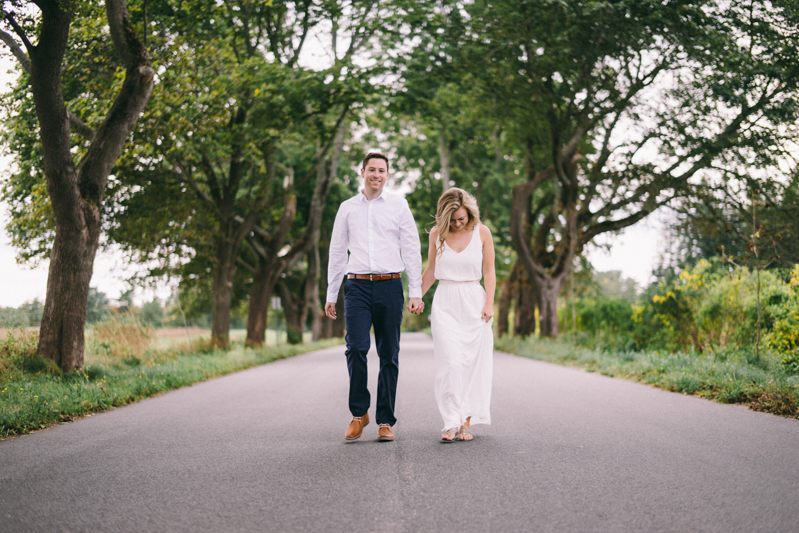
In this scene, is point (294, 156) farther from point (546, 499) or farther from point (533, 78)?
point (546, 499)

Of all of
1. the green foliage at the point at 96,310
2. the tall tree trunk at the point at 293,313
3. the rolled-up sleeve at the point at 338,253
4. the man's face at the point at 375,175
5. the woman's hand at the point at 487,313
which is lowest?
the tall tree trunk at the point at 293,313

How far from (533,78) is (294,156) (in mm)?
9757

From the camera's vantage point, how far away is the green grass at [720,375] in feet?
21.9

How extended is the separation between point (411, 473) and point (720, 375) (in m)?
5.73

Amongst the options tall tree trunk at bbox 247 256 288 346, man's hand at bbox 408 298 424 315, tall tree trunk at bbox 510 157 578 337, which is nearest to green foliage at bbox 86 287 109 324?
tall tree trunk at bbox 247 256 288 346

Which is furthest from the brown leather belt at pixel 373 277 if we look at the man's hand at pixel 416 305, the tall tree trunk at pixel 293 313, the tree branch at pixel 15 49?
the tall tree trunk at pixel 293 313

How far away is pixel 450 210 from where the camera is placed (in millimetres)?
5430

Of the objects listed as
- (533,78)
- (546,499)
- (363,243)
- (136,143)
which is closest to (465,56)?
(533,78)

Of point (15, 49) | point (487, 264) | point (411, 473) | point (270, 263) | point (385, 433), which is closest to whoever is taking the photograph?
point (411, 473)

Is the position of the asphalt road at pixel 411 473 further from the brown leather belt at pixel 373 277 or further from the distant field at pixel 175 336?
the distant field at pixel 175 336

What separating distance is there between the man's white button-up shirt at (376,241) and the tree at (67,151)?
5.64 metres

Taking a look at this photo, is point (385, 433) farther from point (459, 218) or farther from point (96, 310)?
point (96, 310)

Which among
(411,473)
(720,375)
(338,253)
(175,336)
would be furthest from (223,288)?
(411,473)

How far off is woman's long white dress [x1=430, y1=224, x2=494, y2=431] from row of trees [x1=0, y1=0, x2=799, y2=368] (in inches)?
250
